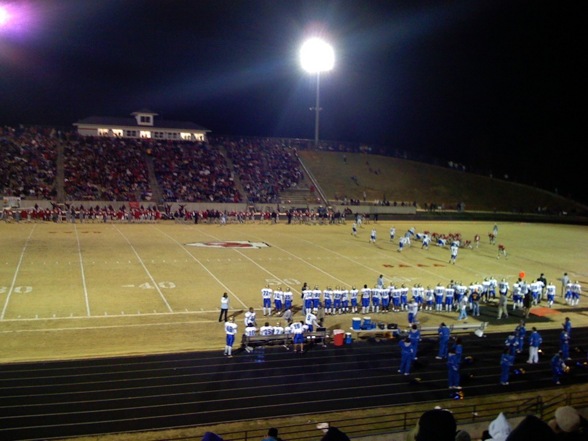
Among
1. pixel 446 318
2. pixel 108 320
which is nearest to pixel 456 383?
pixel 446 318

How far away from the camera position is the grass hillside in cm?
5606

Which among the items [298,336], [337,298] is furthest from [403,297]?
[298,336]

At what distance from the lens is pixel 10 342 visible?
14523 millimetres

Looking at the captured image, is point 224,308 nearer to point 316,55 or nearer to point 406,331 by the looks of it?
point 406,331

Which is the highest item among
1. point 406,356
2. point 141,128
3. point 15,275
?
point 141,128

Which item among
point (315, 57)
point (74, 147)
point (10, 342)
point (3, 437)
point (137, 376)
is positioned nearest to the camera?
point (3, 437)

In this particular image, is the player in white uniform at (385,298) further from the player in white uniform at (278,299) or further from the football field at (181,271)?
the player in white uniform at (278,299)

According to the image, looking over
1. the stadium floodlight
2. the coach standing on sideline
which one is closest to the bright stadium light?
the stadium floodlight

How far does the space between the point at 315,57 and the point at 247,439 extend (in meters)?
49.1

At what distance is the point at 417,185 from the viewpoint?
5925 cm

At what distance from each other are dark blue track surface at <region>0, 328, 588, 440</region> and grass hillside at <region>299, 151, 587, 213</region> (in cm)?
3914

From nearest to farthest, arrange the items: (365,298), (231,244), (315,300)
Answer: (315,300) < (365,298) < (231,244)

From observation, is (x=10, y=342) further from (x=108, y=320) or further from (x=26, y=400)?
(x=26, y=400)

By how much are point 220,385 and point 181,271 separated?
42.3 ft
